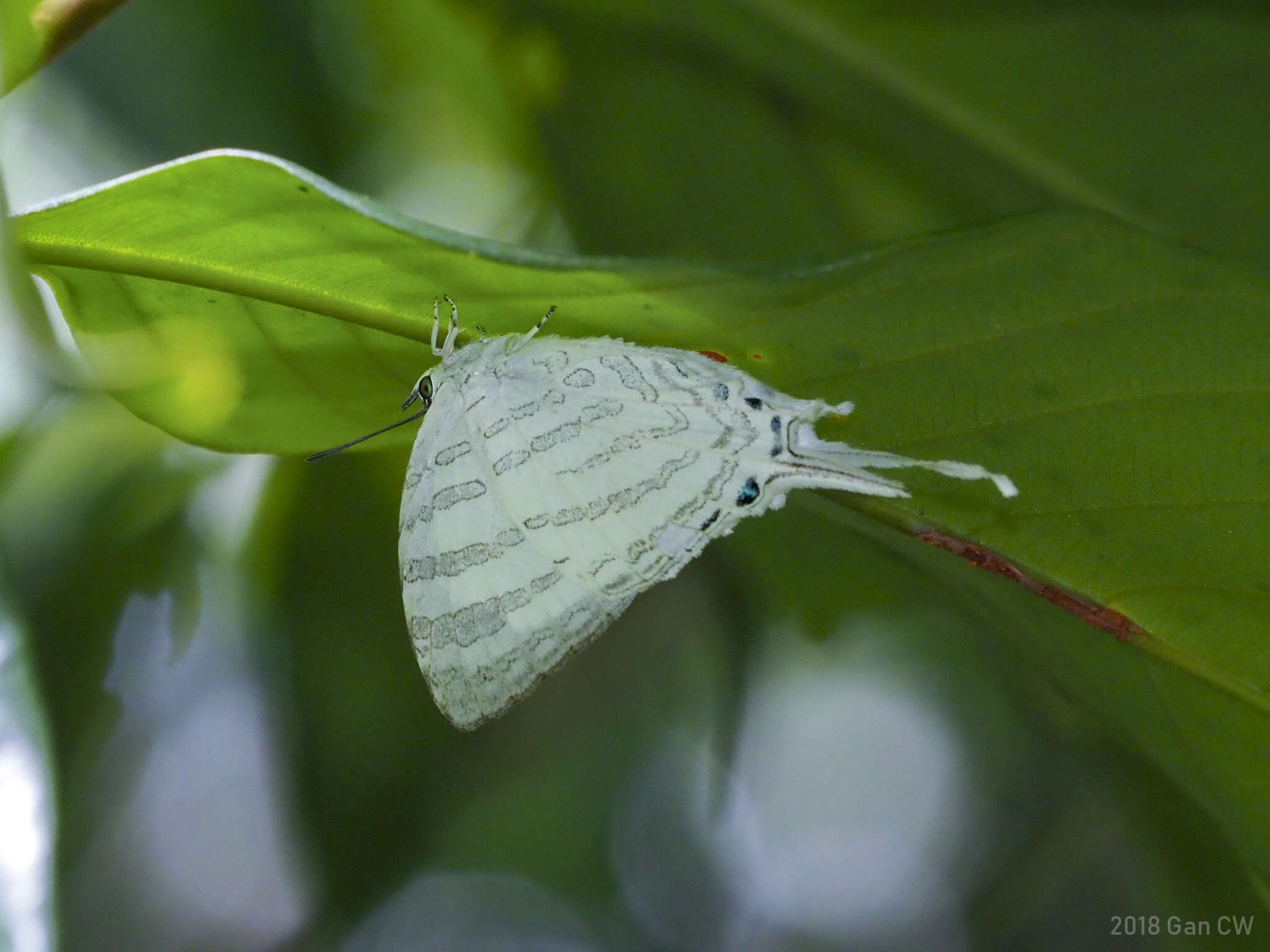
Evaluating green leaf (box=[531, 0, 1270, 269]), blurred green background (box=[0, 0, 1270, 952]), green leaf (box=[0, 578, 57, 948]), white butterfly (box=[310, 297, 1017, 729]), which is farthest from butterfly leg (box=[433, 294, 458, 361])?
green leaf (box=[531, 0, 1270, 269])

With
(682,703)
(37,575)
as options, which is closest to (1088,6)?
(682,703)

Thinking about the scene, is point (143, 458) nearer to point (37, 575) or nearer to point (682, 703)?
point (37, 575)

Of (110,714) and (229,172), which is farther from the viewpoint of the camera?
(110,714)

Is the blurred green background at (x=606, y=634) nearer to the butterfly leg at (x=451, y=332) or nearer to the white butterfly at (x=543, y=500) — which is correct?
the white butterfly at (x=543, y=500)

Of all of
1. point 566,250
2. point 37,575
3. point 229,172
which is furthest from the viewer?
point 566,250

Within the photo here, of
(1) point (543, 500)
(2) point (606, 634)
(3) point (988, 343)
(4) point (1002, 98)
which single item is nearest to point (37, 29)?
(1) point (543, 500)

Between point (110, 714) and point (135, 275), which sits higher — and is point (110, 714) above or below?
below

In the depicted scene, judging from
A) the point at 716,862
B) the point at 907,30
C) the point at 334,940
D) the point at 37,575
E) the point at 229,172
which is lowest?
the point at 334,940
